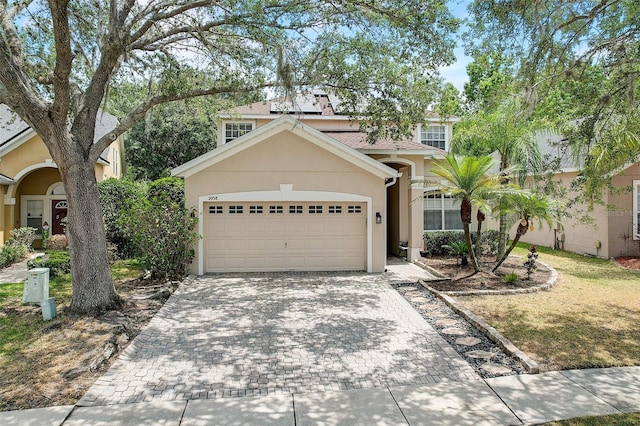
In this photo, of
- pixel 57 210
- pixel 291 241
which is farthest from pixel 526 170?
pixel 57 210

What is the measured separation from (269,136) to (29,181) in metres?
13.4

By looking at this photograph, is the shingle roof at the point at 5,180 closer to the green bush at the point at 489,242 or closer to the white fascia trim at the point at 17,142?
the white fascia trim at the point at 17,142

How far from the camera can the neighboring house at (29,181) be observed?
1738 cm

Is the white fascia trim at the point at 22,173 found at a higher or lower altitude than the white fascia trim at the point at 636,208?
higher

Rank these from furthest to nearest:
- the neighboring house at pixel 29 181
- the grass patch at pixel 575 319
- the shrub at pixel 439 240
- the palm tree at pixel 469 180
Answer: the neighboring house at pixel 29 181 → the shrub at pixel 439 240 → the palm tree at pixel 469 180 → the grass patch at pixel 575 319

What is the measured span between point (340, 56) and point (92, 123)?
5793 millimetres

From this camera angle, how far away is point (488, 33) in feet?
27.9

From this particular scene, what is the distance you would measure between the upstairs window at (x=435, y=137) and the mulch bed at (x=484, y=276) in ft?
20.4

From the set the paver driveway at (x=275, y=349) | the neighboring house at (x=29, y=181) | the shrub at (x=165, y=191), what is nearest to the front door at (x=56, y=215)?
the neighboring house at (x=29, y=181)

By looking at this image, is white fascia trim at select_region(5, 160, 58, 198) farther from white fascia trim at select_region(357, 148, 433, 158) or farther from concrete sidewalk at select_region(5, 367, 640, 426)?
concrete sidewalk at select_region(5, 367, 640, 426)

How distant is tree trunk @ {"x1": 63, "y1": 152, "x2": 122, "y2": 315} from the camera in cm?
832

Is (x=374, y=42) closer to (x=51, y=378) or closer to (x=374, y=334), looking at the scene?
(x=374, y=334)

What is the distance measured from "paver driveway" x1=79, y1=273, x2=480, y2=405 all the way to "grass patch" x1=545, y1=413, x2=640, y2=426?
51.9 inches

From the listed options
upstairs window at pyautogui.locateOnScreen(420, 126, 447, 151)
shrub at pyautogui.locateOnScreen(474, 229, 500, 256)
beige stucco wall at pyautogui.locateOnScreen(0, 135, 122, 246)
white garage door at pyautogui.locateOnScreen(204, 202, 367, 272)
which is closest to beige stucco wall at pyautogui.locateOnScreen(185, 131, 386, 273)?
white garage door at pyautogui.locateOnScreen(204, 202, 367, 272)
